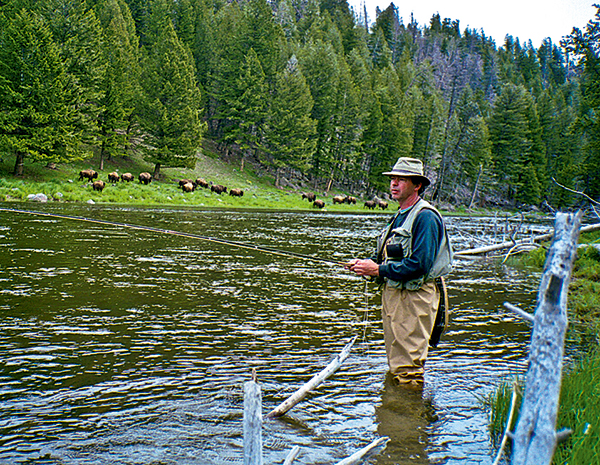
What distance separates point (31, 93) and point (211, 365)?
114 ft

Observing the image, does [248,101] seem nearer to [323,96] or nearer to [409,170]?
[323,96]

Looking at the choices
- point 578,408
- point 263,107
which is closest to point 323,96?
point 263,107

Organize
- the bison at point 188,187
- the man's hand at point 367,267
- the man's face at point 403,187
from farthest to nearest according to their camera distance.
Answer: the bison at point 188,187, the man's face at point 403,187, the man's hand at point 367,267

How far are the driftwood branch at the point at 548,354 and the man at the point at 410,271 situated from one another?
2.48 m

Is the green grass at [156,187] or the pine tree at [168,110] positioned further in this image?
the pine tree at [168,110]

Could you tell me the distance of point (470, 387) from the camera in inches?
211

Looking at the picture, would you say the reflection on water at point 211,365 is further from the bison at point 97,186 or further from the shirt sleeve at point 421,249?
the bison at point 97,186

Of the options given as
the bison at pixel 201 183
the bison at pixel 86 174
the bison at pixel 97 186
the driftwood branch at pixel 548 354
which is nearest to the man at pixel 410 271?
the driftwood branch at pixel 548 354

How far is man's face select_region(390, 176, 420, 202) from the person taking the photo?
502 centimetres

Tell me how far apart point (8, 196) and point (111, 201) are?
6596 mm

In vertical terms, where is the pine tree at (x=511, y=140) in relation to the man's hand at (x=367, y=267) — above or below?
above

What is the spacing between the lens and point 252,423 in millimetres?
2352

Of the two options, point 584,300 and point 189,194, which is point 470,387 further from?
point 189,194

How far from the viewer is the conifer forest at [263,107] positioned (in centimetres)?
3358
